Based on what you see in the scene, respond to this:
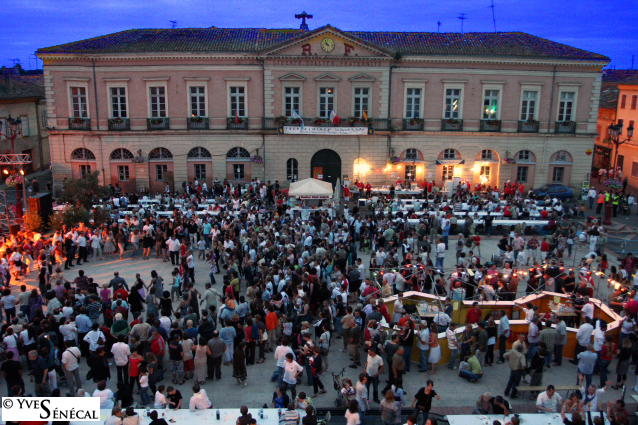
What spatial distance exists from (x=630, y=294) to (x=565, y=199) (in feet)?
64.7

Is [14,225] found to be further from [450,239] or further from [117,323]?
[450,239]

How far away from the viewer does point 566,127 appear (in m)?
35.6

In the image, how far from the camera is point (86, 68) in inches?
1347

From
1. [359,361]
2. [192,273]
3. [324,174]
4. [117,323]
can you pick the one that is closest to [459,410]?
[359,361]

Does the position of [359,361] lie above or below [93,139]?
below

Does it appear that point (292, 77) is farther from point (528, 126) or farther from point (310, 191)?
point (528, 126)

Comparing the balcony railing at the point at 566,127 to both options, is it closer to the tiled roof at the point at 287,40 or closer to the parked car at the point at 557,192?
the parked car at the point at 557,192

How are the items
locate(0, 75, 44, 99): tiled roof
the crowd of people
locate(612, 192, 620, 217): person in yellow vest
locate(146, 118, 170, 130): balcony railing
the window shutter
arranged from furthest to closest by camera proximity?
the window shutter, locate(0, 75, 44, 99): tiled roof, locate(146, 118, 170, 130): balcony railing, locate(612, 192, 620, 217): person in yellow vest, the crowd of people

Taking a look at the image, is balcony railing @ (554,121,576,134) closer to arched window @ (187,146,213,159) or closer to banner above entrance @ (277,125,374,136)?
banner above entrance @ (277,125,374,136)

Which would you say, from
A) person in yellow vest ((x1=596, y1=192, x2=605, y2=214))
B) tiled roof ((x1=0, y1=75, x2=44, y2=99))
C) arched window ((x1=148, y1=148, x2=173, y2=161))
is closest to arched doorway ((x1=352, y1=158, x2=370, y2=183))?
arched window ((x1=148, y1=148, x2=173, y2=161))

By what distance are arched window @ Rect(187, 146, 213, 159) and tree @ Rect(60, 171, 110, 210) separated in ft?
28.1

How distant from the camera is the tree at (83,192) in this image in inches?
1029

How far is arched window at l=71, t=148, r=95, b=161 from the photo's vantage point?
116 ft

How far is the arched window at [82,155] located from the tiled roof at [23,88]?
9.44 meters
